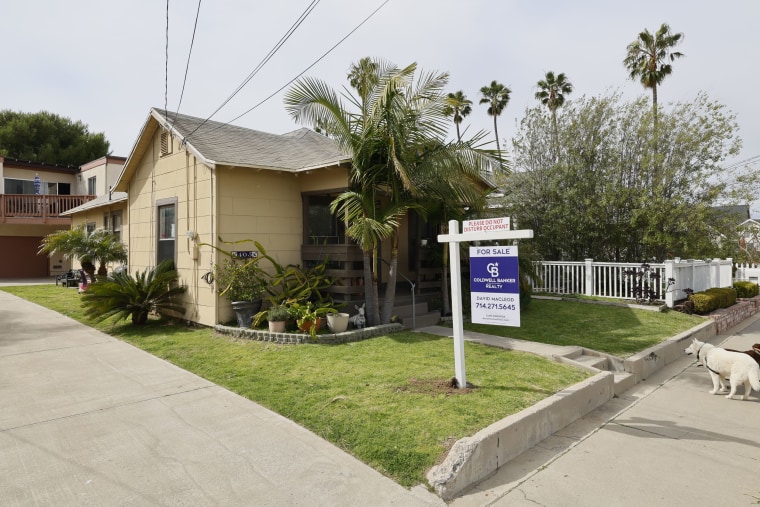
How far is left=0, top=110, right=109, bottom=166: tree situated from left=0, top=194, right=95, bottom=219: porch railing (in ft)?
42.4

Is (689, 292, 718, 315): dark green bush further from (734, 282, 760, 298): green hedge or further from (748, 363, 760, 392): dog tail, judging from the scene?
(748, 363, 760, 392): dog tail

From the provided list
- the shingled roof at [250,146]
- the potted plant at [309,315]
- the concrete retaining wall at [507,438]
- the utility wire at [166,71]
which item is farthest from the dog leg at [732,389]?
the utility wire at [166,71]

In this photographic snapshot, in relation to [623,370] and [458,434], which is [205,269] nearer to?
[458,434]

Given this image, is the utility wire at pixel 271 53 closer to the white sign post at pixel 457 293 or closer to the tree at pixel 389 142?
the tree at pixel 389 142

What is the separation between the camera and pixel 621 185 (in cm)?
1397

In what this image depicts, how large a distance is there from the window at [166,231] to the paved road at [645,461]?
897 cm

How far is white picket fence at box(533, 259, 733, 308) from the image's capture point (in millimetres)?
11344

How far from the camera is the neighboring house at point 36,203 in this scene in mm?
20547

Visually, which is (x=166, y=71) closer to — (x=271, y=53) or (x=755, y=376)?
(x=271, y=53)

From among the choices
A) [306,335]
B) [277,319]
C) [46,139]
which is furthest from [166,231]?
[46,139]

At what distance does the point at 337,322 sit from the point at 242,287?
2.01m

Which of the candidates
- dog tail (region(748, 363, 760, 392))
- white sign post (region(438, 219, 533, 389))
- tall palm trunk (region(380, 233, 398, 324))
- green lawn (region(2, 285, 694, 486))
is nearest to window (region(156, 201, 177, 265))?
green lawn (region(2, 285, 694, 486))

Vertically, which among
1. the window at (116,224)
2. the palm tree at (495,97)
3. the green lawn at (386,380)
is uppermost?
the palm tree at (495,97)

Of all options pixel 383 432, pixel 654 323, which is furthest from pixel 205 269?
pixel 654 323
